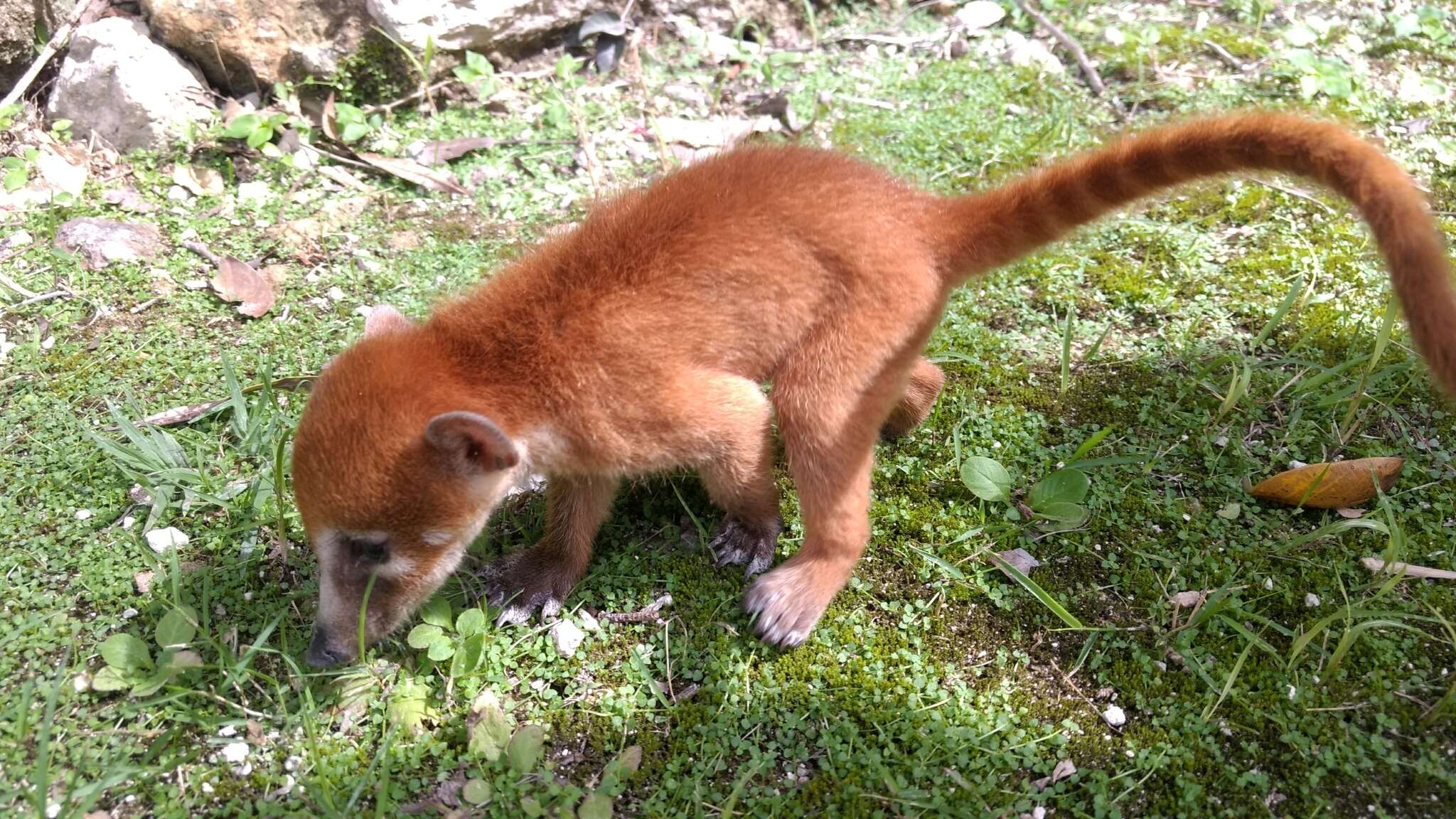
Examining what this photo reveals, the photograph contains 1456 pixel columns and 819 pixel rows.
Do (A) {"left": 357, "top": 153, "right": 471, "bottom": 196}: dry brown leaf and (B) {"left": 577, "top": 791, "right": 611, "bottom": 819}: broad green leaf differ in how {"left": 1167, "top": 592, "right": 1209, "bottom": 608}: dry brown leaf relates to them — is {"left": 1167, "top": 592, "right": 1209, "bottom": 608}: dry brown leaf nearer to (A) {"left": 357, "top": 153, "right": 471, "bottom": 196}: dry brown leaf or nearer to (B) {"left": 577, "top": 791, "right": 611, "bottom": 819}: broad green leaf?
(B) {"left": 577, "top": 791, "right": 611, "bottom": 819}: broad green leaf

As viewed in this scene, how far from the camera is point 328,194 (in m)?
5.05

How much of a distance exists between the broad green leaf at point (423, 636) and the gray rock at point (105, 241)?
2674mm

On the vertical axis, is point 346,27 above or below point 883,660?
above

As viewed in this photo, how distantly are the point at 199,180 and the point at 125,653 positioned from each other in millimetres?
2943

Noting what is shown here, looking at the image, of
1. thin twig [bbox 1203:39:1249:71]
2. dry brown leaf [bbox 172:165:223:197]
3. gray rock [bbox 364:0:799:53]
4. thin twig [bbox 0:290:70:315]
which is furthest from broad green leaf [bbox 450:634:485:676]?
thin twig [bbox 1203:39:1249:71]

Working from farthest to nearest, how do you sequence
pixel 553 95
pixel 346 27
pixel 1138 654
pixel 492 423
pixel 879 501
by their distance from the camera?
pixel 553 95 → pixel 346 27 → pixel 879 501 → pixel 1138 654 → pixel 492 423

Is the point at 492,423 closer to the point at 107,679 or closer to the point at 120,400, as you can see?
the point at 107,679

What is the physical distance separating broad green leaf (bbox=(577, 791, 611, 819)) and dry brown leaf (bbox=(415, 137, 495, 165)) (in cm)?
373

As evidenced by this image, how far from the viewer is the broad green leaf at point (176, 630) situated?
10.1 feet

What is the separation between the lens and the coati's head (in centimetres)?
281

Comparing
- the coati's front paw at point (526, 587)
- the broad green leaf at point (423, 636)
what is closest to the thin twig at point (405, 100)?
the coati's front paw at point (526, 587)

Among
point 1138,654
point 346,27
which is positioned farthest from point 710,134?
point 1138,654

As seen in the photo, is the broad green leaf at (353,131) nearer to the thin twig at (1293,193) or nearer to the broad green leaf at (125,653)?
the broad green leaf at (125,653)

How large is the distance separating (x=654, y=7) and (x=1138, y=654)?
492 centimetres
